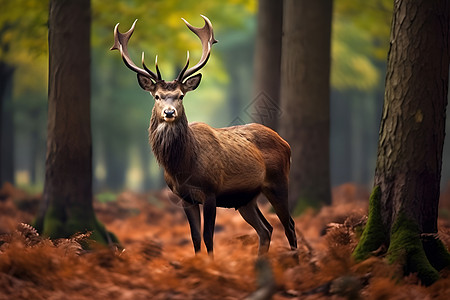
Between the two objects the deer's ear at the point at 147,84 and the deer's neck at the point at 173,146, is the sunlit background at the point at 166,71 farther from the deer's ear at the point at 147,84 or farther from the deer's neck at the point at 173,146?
the deer's neck at the point at 173,146

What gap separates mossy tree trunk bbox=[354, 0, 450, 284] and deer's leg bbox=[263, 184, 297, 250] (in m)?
1.87

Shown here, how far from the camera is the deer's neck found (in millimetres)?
7133

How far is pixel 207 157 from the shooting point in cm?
743

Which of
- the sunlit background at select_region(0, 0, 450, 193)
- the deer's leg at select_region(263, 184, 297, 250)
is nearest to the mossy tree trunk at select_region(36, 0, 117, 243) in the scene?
the sunlit background at select_region(0, 0, 450, 193)

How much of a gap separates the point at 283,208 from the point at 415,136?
258cm

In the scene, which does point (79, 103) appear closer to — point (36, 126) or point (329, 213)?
point (329, 213)

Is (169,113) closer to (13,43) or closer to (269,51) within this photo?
(269,51)

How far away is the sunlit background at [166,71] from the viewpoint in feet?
50.2

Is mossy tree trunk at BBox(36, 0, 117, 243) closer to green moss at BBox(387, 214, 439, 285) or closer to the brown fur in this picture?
the brown fur

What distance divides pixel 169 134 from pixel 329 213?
4.50m

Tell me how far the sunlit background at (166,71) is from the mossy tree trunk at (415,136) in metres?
5.92

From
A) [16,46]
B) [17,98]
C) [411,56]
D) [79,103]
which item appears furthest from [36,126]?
[411,56]

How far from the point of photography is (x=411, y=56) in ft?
20.1

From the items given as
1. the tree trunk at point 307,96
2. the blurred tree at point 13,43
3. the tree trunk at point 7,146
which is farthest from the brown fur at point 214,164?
the tree trunk at point 7,146
